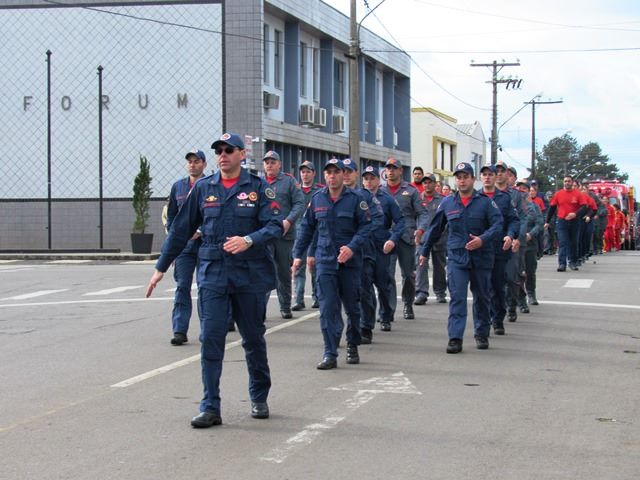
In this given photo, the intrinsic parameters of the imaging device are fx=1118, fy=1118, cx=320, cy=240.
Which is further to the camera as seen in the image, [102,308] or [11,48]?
[11,48]

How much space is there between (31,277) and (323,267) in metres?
14.6

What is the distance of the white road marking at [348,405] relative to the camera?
697 cm

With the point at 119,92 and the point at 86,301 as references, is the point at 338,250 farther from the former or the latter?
the point at 119,92

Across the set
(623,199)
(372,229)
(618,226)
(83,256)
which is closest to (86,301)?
(372,229)

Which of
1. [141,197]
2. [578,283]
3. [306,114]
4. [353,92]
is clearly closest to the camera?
[578,283]

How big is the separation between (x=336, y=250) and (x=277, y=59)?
3032cm

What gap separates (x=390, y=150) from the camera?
5553 cm

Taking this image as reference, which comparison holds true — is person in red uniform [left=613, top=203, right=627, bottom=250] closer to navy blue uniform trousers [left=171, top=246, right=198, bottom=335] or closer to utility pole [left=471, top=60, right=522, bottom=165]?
utility pole [left=471, top=60, right=522, bottom=165]

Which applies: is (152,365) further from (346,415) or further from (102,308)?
(102,308)

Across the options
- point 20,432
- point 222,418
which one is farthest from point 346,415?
point 20,432

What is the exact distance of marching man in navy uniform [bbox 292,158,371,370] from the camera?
1032 cm

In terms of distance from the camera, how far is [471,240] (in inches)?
456

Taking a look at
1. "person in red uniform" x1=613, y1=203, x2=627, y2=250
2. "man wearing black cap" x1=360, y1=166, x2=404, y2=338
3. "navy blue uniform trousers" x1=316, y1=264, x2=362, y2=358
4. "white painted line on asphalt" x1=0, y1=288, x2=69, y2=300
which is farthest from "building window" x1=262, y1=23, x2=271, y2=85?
"navy blue uniform trousers" x1=316, y1=264, x2=362, y2=358

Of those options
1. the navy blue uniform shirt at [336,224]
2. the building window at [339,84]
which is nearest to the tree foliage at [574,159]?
the building window at [339,84]
